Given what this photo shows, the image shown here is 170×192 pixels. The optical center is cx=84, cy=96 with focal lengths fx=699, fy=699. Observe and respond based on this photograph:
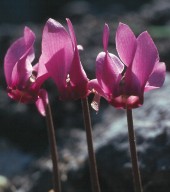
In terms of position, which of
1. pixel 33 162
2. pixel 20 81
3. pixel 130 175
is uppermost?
pixel 20 81

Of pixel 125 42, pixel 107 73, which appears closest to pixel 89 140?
pixel 107 73

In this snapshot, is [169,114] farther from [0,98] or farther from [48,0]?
[48,0]

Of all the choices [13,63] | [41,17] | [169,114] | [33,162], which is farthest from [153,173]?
[41,17]

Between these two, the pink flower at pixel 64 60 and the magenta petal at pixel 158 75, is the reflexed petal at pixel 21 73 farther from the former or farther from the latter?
the magenta petal at pixel 158 75

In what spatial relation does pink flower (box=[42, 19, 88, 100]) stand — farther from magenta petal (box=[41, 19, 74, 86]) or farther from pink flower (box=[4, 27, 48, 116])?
pink flower (box=[4, 27, 48, 116])

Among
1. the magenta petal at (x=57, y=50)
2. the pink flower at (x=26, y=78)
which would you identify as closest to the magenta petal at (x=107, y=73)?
the magenta petal at (x=57, y=50)

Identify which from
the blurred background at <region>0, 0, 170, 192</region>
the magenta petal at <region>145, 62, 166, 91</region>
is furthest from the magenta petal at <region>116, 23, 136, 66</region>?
the blurred background at <region>0, 0, 170, 192</region>
